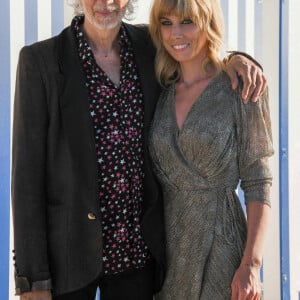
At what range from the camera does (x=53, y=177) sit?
2361mm

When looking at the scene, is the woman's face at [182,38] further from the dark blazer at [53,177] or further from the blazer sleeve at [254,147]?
the dark blazer at [53,177]

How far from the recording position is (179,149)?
245 cm

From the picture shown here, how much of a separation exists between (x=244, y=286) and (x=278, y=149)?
1930mm

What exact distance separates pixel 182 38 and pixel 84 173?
2.10ft

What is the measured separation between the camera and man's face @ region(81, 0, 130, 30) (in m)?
2.46

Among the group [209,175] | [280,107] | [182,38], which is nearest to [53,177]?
[209,175]

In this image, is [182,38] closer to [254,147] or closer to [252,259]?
[254,147]

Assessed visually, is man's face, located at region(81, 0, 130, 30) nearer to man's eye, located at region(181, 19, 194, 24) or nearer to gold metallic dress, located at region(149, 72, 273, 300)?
man's eye, located at region(181, 19, 194, 24)

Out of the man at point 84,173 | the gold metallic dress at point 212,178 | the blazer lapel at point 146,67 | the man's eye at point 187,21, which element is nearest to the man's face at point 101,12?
the man at point 84,173
